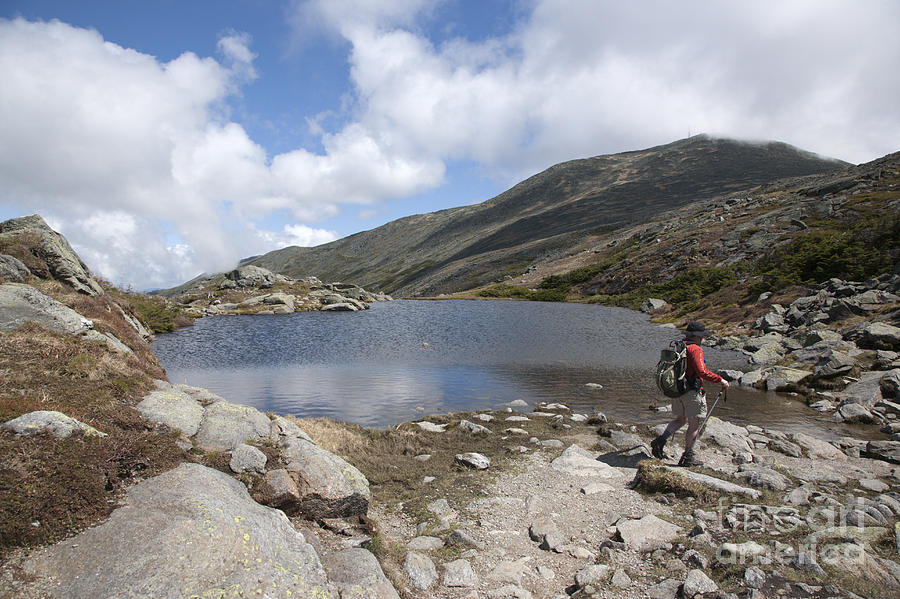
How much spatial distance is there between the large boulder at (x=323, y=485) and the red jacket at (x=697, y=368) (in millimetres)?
9649

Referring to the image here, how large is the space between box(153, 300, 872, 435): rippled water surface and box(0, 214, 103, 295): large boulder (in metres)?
8.93

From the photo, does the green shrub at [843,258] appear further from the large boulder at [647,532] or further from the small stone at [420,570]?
the small stone at [420,570]

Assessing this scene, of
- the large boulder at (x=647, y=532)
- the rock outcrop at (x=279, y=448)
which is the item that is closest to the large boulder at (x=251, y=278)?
the rock outcrop at (x=279, y=448)

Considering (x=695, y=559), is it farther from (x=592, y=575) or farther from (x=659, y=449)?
(x=659, y=449)

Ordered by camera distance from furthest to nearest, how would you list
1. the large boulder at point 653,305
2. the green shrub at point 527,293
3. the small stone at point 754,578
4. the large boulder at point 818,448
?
the green shrub at point 527,293
the large boulder at point 653,305
the large boulder at point 818,448
the small stone at point 754,578

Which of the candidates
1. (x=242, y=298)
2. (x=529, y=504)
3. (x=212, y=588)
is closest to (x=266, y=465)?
(x=212, y=588)

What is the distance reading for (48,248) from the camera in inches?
848

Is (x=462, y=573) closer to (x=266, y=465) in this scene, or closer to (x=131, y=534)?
(x=266, y=465)

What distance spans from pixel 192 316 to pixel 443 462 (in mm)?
67495

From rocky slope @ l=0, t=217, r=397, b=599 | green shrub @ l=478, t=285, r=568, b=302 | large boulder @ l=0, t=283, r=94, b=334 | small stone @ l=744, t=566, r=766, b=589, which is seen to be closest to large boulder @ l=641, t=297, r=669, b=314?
green shrub @ l=478, t=285, r=568, b=302

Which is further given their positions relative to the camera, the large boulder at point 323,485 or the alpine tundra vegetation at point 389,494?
the large boulder at point 323,485

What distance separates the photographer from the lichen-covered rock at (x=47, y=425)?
22.7 ft

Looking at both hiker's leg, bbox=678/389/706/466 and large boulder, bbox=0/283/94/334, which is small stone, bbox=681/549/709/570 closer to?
hiker's leg, bbox=678/389/706/466

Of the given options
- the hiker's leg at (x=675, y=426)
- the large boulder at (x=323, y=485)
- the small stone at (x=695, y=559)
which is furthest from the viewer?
the hiker's leg at (x=675, y=426)
